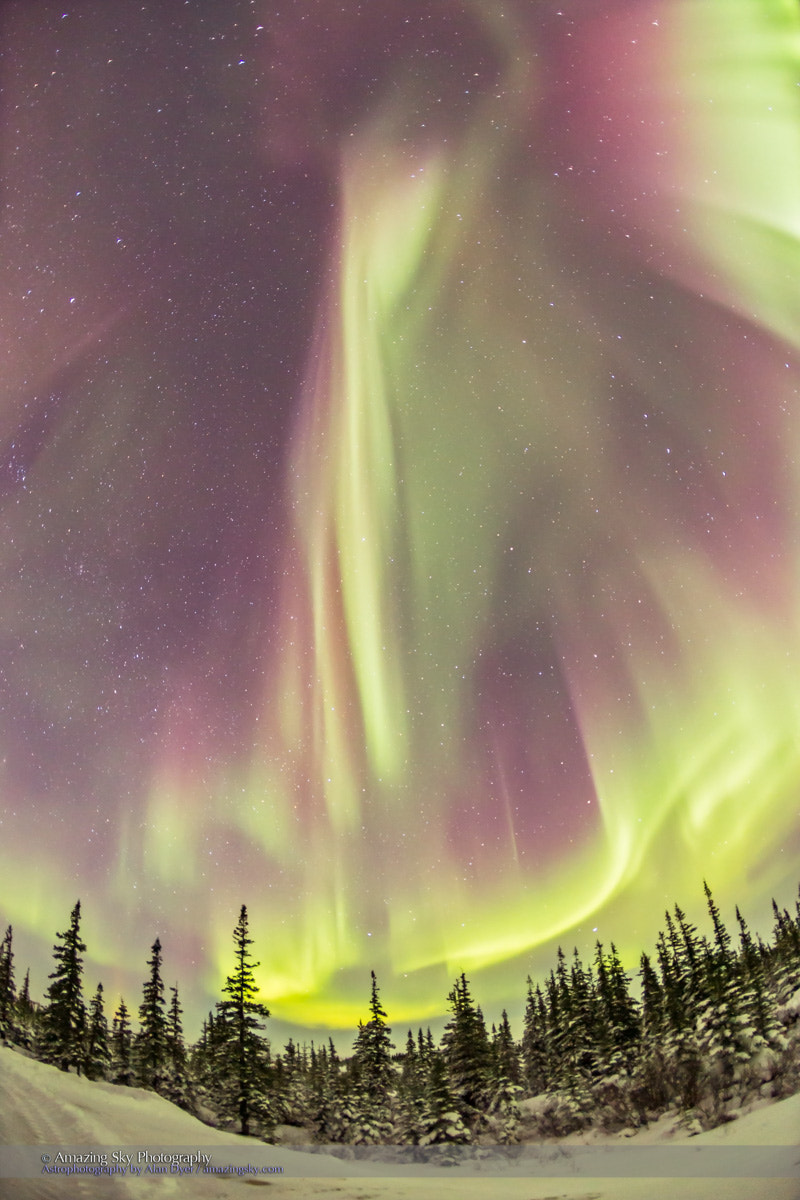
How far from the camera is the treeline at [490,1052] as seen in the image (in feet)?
47.7

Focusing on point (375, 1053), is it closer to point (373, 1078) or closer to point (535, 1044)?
point (373, 1078)

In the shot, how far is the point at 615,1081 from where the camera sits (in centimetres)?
1723

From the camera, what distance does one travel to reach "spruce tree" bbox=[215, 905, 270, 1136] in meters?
15.4

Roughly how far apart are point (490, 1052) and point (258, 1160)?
792cm

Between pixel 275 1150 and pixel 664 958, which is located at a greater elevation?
pixel 664 958

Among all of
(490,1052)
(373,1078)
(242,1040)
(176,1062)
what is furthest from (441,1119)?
(176,1062)

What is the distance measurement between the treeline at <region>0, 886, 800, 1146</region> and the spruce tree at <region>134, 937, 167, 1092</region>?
0.16 ft

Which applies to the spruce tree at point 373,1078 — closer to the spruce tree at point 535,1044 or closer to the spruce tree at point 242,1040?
the spruce tree at point 242,1040

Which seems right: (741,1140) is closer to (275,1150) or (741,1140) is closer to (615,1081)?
(615,1081)

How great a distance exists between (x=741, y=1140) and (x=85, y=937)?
52.2 feet

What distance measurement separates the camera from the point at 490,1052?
57.3ft

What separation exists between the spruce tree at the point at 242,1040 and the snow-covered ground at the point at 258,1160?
255cm

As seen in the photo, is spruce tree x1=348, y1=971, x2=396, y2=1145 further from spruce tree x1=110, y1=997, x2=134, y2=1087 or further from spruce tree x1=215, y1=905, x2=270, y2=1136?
spruce tree x1=110, y1=997, x2=134, y2=1087

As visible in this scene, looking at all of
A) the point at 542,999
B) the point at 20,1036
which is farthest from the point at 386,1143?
the point at 20,1036
